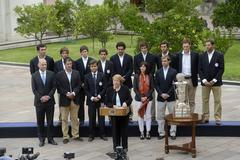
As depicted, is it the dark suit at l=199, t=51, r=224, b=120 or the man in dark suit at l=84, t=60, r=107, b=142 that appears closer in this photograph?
the man in dark suit at l=84, t=60, r=107, b=142

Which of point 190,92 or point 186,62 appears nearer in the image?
point 186,62

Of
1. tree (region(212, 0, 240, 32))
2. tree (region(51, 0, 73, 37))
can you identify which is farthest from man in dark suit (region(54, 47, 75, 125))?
tree (region(51, 0, 73, 37))

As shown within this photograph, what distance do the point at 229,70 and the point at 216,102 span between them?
864cm

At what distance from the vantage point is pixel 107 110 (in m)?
11.1

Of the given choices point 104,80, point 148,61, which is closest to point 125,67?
point 148,61

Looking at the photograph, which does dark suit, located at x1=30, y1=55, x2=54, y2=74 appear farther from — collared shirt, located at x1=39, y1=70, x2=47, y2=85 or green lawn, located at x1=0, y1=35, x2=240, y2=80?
green lawn, located at x1=0, y1=35, x2=240, y2=80

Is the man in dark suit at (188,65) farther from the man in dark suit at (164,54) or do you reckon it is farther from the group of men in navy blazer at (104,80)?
the man in dark suit at (164,54)

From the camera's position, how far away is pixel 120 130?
37.8 feet

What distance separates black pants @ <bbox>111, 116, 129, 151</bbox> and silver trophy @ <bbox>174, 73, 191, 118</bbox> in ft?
3.43

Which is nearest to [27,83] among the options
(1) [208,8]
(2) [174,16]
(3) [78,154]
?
(2) [174,16]

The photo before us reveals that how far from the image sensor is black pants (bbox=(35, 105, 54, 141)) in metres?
12.2

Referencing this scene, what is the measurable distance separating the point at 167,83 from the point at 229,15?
1610 cm

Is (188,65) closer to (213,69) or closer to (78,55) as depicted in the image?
(213,69)

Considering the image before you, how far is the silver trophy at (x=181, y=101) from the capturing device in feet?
37.0
